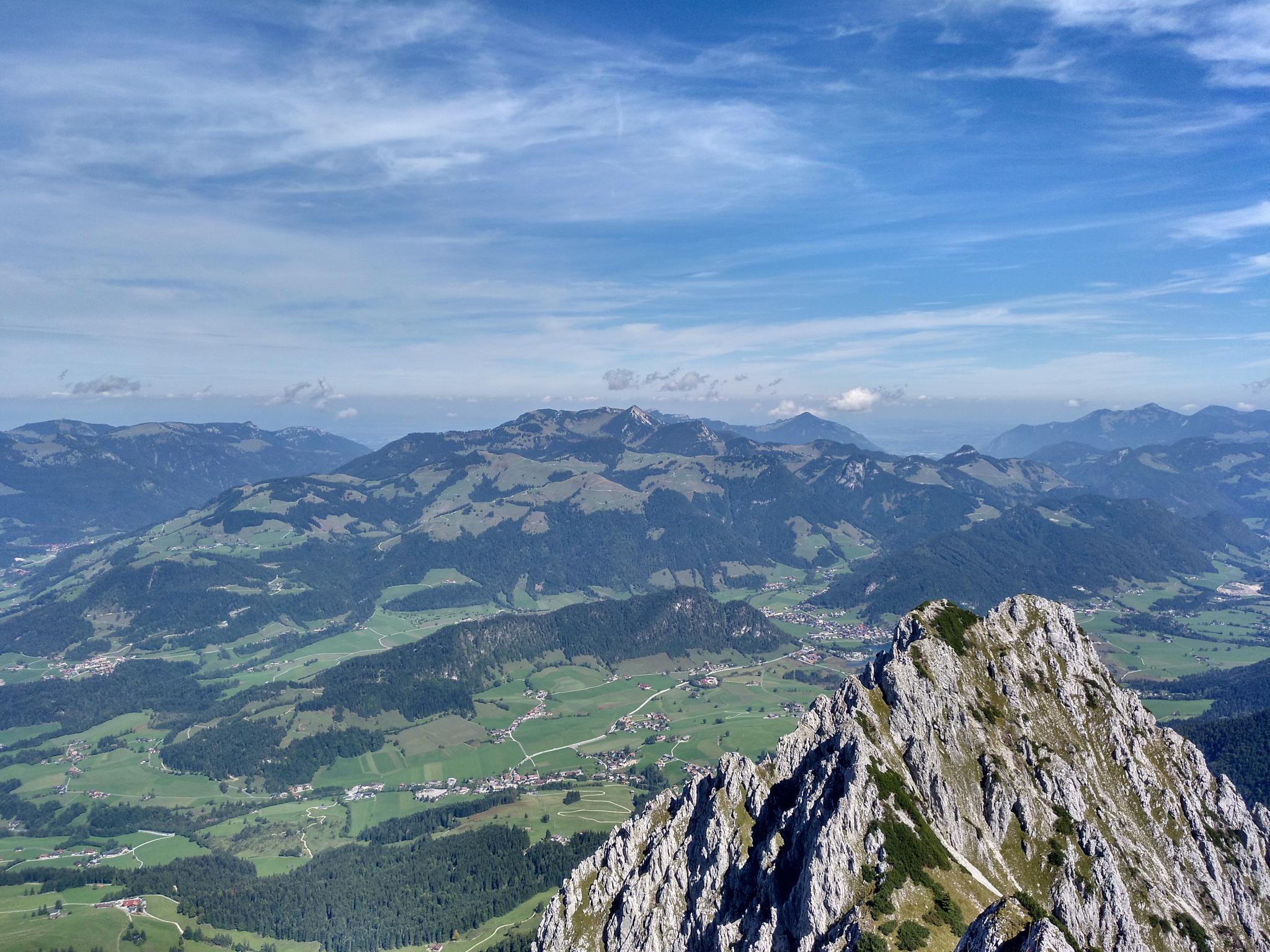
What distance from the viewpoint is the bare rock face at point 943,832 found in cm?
9612

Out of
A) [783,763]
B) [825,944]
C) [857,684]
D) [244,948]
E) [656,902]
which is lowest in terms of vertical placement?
[244,948]

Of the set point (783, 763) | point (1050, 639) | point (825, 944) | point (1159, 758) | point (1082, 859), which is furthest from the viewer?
point (1050, 639)

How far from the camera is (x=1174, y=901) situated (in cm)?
10775

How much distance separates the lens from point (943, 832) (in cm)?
10669

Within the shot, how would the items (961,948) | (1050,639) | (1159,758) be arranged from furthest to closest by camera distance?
(1050,639) → (1159,758) → (961,948)

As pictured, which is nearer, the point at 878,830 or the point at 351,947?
the point at 878,830

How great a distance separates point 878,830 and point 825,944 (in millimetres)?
15542

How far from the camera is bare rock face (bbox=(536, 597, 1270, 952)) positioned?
9612 cm

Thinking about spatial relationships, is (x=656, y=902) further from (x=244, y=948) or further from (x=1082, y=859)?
(x=244, y=948)

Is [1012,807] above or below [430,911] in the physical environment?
above

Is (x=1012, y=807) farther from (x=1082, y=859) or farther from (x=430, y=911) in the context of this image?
(x=430, y=911)

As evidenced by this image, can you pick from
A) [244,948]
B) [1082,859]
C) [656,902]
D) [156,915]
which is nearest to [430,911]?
[244,948]

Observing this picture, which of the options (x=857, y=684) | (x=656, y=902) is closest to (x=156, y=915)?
(x=656, y=902)

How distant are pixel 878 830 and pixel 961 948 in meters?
26.9
